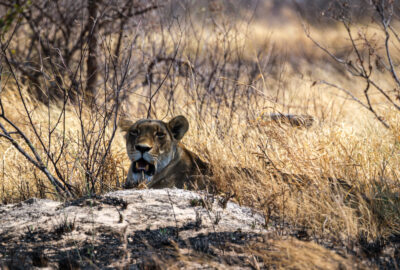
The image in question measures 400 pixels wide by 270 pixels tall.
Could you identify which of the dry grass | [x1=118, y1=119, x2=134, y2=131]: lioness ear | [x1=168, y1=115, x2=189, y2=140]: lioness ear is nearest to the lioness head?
[x1=168, y1=115, x2=189, y2=140]: lioness ear

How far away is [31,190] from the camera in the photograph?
491 cm

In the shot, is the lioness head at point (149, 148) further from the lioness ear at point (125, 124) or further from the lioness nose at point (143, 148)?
the lioness ear at point (125, 124)

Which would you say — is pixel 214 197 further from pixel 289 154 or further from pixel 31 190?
pixel 31 190

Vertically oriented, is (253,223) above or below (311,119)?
below

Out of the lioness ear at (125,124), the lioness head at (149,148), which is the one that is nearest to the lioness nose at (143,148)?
the lioness head at (149,148)

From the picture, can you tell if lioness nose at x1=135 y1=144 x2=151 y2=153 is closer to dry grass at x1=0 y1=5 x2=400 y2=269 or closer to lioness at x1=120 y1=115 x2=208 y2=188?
lioness at x1=120 y1=115 x2=208 y2=188

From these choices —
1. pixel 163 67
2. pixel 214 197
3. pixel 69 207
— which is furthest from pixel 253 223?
pixel 163 67

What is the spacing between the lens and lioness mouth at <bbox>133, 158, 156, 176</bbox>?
4.79m

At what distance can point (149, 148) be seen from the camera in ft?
15.5

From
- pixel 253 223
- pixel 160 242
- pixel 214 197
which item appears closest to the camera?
pixel 160 242

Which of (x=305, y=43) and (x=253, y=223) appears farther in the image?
(x=305, y=43)

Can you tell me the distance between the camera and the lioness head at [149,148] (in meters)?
4.72

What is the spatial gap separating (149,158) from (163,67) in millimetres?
4534

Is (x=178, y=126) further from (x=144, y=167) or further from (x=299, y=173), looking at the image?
(x=299, y=173)
